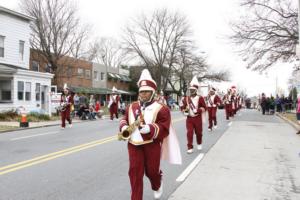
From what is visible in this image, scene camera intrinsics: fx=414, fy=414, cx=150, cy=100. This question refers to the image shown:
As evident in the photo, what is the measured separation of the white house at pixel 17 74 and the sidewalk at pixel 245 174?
57.7 feet

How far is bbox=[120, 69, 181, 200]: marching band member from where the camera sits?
524cm

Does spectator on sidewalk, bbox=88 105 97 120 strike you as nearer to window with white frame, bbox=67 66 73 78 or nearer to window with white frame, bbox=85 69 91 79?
window with white frame, bbox=67 66 73 78

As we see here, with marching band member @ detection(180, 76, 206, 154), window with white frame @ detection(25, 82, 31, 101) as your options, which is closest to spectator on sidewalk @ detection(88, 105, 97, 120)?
window with white frame @ detection(25, 82, 31, 101)

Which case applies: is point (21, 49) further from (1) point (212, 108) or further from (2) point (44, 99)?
(1) point (212, 108)

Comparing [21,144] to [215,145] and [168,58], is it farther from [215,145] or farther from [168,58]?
[168,58]

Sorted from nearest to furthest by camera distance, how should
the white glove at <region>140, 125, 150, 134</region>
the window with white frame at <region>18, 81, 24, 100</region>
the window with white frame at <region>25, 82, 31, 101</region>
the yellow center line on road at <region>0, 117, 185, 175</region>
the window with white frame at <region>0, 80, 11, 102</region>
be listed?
1. the white glove at <region>140, 125, 150, 134</region>
2. the yellow center line on road at <region>0, 117, 185, 175</region>
3. the window with white frame at <region>0, 80, 11, 102</region>
4. the window with white frame at <region>18, 81, 24, 100</region>
5. the window with white frame at <region>25, 82, 31, 101</region>

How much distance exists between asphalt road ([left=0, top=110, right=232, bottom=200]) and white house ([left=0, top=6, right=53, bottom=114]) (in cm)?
1420

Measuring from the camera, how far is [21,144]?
12594 mm

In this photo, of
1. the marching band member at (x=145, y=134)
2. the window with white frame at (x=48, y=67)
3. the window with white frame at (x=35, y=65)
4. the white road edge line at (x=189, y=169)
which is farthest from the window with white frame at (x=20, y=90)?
the marching band member at (x=145, y=134)

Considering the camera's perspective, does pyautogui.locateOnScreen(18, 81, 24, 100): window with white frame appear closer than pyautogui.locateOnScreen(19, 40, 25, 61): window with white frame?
Yes

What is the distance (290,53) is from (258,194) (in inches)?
916

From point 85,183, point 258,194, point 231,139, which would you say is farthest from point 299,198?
point 231,139

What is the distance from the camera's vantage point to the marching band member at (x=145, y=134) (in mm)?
5238

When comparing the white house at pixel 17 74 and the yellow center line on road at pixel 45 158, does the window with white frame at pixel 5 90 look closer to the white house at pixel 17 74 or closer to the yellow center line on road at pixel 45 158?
the white house at pixel 17 74
